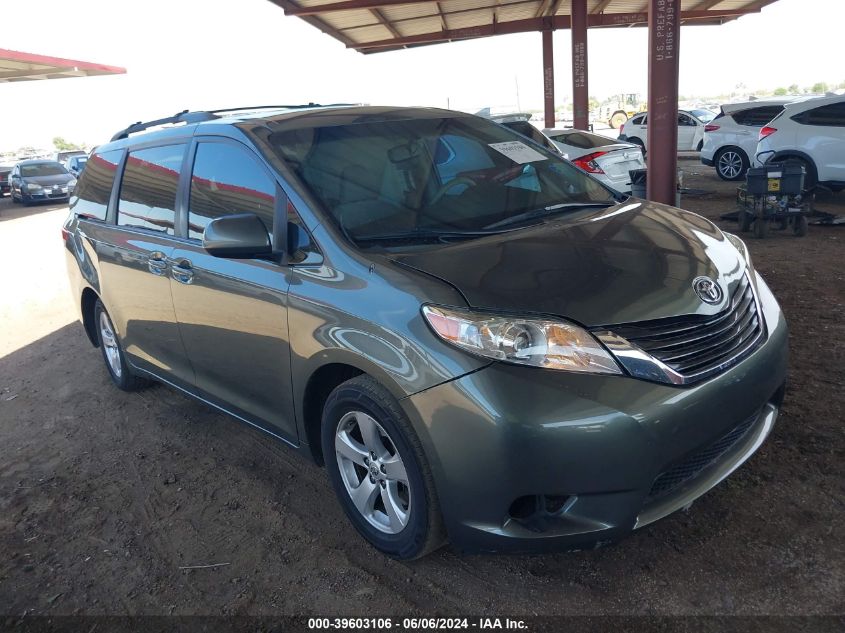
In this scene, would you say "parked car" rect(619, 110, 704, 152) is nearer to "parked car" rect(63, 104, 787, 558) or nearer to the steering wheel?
"parked car" rect(63, 104, 787, 558)

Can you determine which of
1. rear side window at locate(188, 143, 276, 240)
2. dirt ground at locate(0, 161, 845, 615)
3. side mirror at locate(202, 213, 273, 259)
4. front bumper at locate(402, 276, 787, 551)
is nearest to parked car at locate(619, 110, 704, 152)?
dirt ground at locate(0, 161, 845, 615)

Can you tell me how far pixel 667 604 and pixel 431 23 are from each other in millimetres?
21629

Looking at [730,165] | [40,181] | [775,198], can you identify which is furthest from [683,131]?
[40,181]

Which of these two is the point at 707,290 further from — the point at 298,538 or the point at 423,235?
the point at 298,538

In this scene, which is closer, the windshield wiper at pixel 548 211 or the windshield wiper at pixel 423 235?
the windshield wiper at pixel 423 235

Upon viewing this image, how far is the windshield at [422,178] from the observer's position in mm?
2906

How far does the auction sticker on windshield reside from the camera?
3596 millimetres

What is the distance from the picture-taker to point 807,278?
6039 millimetres

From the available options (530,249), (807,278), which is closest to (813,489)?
(530,249)

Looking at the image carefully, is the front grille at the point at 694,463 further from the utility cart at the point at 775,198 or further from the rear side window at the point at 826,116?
the rear side window at the point at 826,116

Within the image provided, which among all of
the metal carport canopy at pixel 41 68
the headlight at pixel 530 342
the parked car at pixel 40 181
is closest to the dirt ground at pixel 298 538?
the headlight at pixel 530 342

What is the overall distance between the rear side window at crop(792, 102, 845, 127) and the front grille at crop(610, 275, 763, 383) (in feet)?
30.4

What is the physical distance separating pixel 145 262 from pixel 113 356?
1.44 m

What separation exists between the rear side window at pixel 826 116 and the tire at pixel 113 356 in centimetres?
1010
